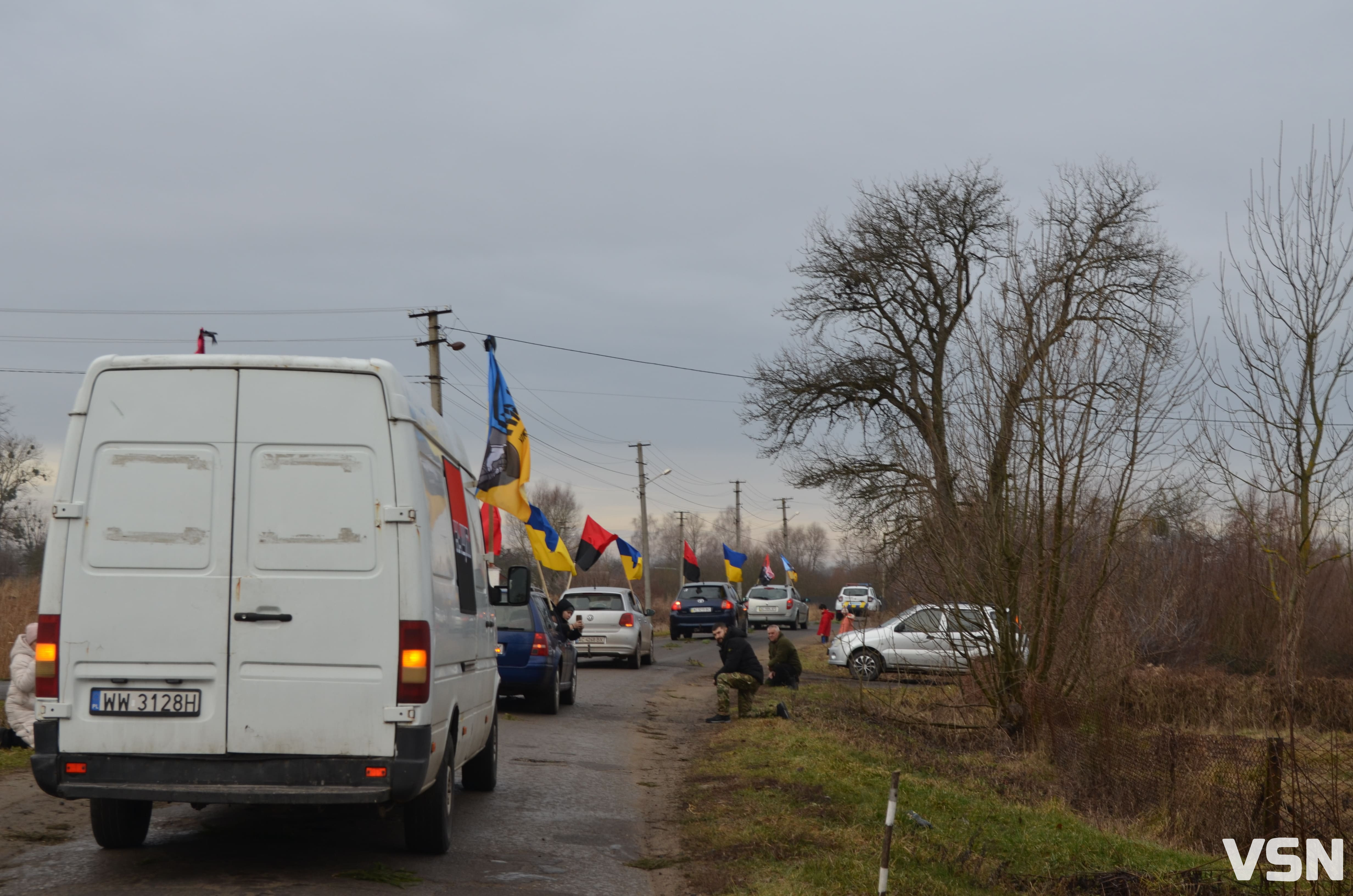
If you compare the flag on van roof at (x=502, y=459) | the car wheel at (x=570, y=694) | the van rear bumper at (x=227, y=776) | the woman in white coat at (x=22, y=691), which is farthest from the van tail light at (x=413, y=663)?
the car wheel at (x=570, y=694)

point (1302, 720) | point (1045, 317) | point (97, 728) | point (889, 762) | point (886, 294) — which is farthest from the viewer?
point (886, 294)

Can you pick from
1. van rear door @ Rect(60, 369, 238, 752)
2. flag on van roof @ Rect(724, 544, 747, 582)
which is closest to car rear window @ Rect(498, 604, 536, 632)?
van rear door @ Rect(60, 369, 238, 752)

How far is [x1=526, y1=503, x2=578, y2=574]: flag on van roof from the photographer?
24844mm

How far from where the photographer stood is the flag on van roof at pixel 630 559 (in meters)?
37.9

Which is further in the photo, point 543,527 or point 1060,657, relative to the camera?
point 543,527

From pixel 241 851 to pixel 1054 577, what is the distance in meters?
10.2

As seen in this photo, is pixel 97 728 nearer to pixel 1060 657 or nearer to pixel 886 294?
pixel 1060 657

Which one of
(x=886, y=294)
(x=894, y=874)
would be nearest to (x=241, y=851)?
(x=894, y=874)

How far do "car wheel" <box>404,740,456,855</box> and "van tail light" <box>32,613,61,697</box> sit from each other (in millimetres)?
1995

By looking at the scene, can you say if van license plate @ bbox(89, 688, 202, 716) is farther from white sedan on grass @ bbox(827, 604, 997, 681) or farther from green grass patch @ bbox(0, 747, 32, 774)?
white sedan on grass @ bbox(827, 604, 997, 681)

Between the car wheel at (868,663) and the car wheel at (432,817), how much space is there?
52.8ft

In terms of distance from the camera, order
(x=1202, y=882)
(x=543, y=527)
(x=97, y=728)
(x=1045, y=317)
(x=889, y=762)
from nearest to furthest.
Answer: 1. (x=97, y=728)
2. (x=1202, y=882)
3. (x=889, y=762)
4. (x=1045, y=317)
5. (x=543, y=527)

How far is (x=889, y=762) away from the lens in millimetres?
11969

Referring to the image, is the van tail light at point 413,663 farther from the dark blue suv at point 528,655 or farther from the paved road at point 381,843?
the dark blue suv at point 528,655
